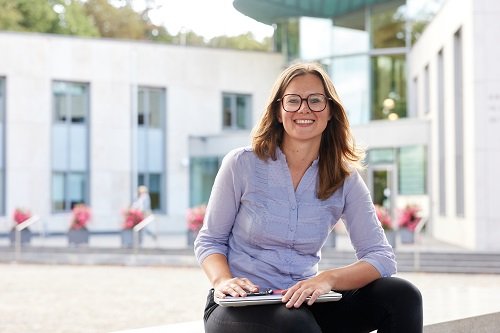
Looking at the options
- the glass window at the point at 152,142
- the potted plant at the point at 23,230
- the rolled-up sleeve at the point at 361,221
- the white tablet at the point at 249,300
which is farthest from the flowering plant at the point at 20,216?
the white tablet at the point at 249,300

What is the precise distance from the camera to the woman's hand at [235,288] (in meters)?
2.55

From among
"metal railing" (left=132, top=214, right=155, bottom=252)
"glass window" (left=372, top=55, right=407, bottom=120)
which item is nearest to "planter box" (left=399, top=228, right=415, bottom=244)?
"metal railing" (left=132, top=214, right=155, bottom=252)

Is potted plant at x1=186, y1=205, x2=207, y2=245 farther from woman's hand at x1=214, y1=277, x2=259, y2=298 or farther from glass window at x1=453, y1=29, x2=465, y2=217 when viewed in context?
woman's hand at x1=214, y1=277, x2=259, y2=298

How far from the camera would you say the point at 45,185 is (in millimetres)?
26641

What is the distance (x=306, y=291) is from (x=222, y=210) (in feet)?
1.58

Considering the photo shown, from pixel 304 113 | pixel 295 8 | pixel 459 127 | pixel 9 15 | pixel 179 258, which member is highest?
pixel 9 15

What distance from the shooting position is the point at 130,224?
19.2 m

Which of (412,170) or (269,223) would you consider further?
(412,170)

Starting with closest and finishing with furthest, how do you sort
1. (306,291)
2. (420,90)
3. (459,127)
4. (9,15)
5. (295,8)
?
(306,291) → (459,127) → (420,90) → (295,8) → (9,15)

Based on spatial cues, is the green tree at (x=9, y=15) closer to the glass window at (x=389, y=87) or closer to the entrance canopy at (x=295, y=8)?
the entrance canopy at (x=295, y=8)

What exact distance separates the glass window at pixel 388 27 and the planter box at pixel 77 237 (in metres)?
12.6

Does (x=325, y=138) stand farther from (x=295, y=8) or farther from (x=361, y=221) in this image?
(x=295, y=8)

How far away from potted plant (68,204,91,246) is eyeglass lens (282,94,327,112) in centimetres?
1740

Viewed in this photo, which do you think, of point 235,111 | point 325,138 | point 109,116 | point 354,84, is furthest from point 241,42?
point 325,138
